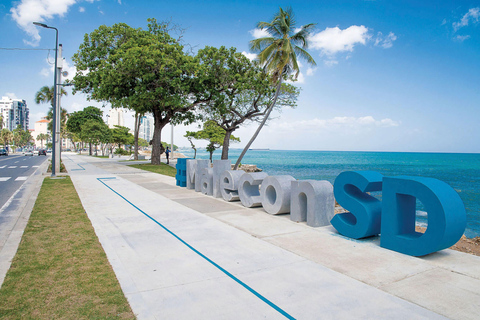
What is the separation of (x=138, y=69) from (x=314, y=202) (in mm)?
20955

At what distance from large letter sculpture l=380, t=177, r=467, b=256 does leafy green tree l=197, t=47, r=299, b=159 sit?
68.7 ft

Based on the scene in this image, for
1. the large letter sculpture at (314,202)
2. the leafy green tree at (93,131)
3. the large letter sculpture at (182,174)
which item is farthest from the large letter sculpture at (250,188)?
the leafy green tree at (93,131)

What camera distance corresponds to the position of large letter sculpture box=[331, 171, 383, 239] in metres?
6.66

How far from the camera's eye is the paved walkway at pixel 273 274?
386 cm

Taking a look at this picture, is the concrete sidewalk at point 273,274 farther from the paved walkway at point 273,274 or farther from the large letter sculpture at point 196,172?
the large letter sculpture at point 196,172

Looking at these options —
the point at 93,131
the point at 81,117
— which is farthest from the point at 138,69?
the point at 81,117

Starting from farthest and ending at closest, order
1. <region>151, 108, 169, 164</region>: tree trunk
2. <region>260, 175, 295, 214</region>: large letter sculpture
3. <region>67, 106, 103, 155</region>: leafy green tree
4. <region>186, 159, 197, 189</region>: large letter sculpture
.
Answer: <region>67, 106, 103, 155</region>: leafy green tree < <region>151, 108, 169, 164</region>: tree trunk < <region>186, 159, 197, 189</region>: large letter sculpture < <region>260, 175, 295, 214</region>: large letter sculpture

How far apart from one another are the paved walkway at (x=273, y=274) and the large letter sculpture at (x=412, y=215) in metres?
0.26

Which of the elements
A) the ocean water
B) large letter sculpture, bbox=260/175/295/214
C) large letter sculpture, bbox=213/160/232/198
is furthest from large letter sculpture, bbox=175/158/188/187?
the ocean water

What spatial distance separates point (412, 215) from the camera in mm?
6371

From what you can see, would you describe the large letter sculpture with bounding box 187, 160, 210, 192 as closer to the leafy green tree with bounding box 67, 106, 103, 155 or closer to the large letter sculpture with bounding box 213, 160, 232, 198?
the large letter sculpture with bounding box 213, 160, 232, 198

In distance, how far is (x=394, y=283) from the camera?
15.2 feet

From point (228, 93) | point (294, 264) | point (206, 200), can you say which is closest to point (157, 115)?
point (228, 93)

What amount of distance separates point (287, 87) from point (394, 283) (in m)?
27.0
